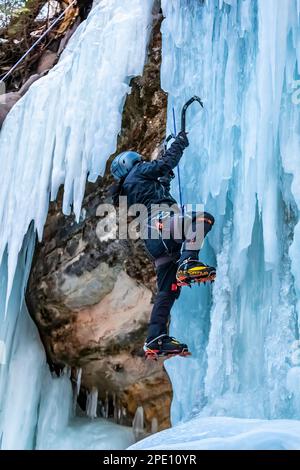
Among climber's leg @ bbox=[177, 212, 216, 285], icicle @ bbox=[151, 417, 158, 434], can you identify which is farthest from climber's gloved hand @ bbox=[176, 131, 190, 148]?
icicle @ bbox=[151, 417, 158, 434]

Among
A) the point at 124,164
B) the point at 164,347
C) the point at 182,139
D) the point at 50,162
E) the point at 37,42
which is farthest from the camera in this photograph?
the point at 37,42

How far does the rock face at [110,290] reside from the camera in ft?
16.1

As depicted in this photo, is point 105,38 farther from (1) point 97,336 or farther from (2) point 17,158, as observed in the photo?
(1) point 97,336

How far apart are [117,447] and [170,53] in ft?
9.02

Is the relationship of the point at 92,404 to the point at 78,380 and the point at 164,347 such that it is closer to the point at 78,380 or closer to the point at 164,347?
the point at 78,380

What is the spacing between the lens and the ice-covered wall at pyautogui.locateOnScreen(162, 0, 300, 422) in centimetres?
358

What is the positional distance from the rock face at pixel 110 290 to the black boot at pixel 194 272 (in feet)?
4.45

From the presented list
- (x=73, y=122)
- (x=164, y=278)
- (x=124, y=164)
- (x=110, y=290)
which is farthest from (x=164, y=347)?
(x=73, y=122)

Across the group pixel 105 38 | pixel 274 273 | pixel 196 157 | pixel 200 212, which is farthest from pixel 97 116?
pixel 274 273

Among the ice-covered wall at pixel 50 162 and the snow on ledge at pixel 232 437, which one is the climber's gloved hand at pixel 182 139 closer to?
the ice-covered wall at pixel 50 162

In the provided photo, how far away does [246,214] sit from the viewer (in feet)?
12.2

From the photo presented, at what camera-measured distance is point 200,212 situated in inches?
144

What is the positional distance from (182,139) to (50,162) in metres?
1.46

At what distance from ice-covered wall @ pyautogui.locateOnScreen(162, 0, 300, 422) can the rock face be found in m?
0.77
